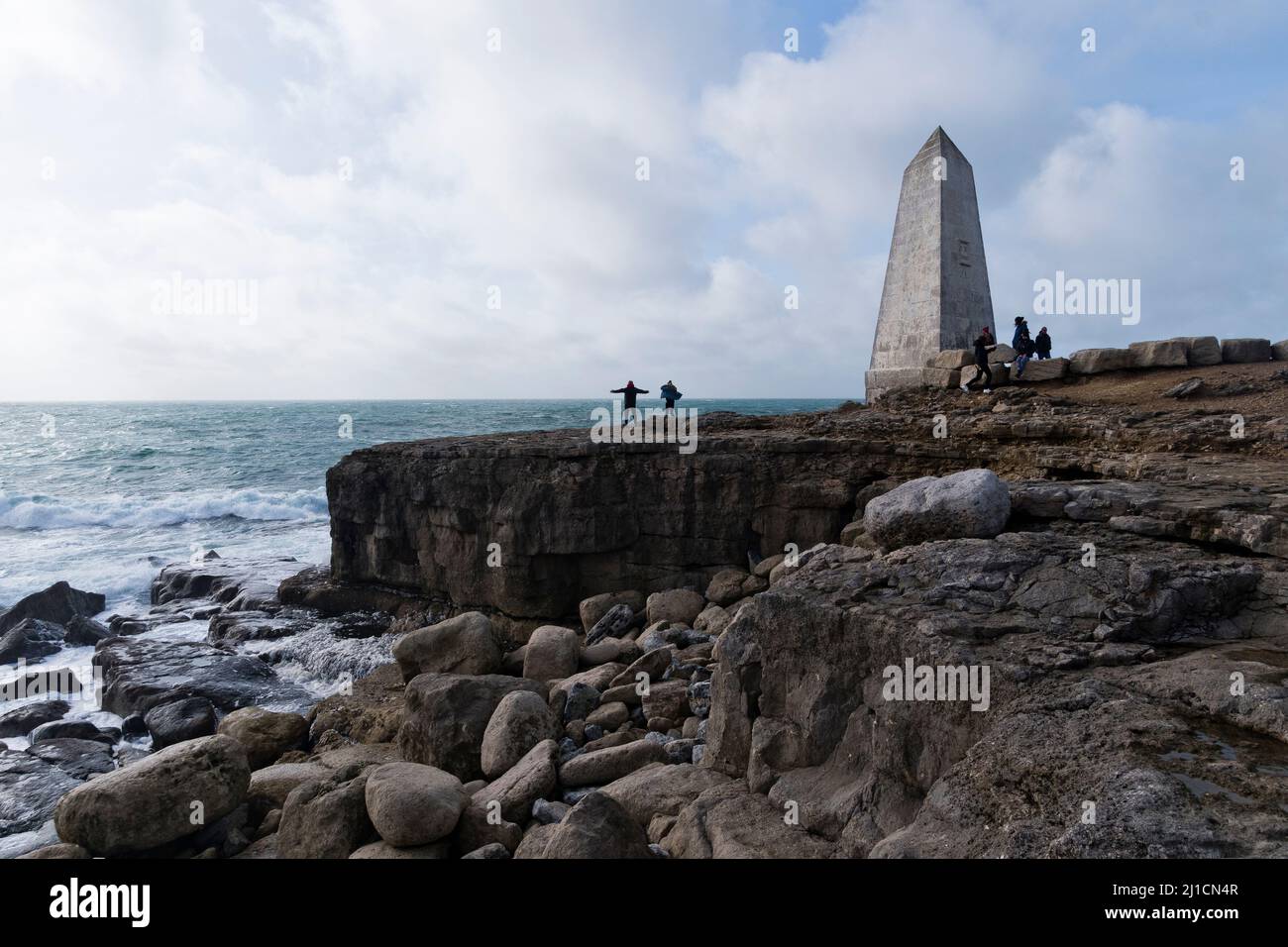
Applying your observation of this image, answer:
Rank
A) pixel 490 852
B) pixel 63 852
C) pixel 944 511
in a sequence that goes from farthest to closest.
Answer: pixel 944 511, pixel 63 852, pixel 490 852

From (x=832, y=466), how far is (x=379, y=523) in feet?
29.1

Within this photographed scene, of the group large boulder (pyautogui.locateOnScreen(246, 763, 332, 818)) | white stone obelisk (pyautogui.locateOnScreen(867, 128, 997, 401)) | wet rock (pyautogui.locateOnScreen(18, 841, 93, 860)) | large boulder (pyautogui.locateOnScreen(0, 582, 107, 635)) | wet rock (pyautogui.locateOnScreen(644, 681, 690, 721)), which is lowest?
large boulder (pyautogui.locateOnScreen(0, 582, 107, 635))

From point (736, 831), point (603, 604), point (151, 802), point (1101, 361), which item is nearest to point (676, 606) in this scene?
point (603, 604)

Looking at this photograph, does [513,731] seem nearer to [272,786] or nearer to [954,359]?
[272,786]

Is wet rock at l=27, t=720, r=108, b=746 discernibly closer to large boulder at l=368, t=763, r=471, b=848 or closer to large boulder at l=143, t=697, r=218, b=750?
large boulder at l=143, t=697, r=218, b=750

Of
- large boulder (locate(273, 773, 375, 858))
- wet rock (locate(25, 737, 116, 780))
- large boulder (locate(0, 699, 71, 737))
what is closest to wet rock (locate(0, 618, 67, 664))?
large boulder (locate(0, 699, 71, 737))

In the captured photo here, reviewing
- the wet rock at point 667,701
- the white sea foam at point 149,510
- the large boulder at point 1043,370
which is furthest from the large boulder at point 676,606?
the white sea foam at point 149,510

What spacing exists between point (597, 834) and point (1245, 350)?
14192 mm

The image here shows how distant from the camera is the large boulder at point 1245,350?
12484 mm

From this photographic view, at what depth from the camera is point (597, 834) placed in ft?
13.5

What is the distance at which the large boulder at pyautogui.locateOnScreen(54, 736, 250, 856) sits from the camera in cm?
558

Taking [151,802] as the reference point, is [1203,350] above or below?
above

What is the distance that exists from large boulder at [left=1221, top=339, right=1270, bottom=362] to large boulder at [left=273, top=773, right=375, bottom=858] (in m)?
14.9
